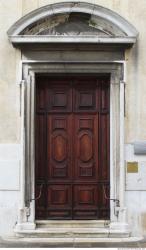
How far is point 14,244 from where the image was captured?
1101cm

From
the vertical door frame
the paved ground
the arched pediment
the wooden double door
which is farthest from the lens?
the wooden double door

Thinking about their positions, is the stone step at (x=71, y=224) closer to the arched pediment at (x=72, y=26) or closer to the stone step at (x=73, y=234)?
the stone step at (x=73, y=234)

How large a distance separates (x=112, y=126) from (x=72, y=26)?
83.8 inches

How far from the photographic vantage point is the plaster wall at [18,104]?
38.0 ft

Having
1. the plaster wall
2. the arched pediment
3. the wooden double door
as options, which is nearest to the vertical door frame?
the plaster wall

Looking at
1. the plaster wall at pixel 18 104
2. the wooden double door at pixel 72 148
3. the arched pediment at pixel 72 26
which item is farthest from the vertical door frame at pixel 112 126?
the arched pediment at pixel 72 26

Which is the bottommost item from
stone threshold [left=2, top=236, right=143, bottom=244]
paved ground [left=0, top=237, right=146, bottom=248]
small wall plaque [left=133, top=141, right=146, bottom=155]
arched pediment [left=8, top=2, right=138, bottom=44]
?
paved ground [left=0, top=237, right=146, bottom=248]

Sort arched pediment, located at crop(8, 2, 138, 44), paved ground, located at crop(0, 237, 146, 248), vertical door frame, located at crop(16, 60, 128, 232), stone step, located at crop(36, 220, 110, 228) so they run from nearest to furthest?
1. paved ground, located at crop(0, 237, 146, 248)
2. arched pediment, located at crop(8, 2, 138, 44)
3. vertical door frame, located at crop(16, 60, 128, 232)
4. stone step, located at crop(36, 220, 110, 228)

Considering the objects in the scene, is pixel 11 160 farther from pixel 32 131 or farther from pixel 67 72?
pixel 67 72

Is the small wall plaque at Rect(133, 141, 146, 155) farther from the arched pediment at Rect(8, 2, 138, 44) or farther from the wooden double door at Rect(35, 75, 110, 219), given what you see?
the arched pediment at Rect(8, 2, 138, 44)

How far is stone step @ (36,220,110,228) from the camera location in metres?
11.7

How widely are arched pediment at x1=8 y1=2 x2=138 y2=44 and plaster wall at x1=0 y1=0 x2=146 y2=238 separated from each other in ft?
0.95

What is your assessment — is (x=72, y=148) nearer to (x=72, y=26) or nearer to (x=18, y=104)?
(x=18, y=104)

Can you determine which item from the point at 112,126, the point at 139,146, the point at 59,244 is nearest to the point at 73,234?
the point at 59,244
